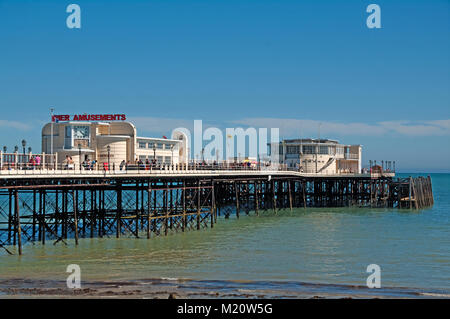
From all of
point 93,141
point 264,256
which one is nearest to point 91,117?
point 93,141

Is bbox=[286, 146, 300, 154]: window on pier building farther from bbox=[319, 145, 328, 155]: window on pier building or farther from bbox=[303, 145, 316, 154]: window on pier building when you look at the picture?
bbox=[319, 145, 328, 155]: window on pier building

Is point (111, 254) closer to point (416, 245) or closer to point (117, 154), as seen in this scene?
point (117, 154)

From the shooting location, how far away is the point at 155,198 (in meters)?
41.7

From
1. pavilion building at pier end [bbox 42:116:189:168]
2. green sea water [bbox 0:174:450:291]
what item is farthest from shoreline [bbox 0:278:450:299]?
pavilion building at pier end [bbox 42:116:189:168]

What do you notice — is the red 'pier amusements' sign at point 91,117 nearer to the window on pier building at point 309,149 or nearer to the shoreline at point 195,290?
the shoreline at point 195,290

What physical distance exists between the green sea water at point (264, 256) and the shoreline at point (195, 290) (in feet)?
3.44

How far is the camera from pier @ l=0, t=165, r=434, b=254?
109ft

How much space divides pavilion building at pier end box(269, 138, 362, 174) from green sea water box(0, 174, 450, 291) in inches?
1158

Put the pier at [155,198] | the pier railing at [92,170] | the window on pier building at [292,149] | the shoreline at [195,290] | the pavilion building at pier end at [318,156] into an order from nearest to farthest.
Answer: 1. the shoreline at [195,290]
2. the pier railing at [92,170]
3. the pier at [155,198]
4. the pavilion building at pier end at [318,156]
5. the window on pier building at [292,149]

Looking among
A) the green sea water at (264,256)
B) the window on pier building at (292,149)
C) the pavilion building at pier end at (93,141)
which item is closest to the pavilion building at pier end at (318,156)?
the window on pier building at (292,149)

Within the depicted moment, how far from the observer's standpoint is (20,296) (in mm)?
20594

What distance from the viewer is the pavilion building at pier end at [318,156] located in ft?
249

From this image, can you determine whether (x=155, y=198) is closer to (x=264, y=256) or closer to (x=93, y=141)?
(x=93, y=141)

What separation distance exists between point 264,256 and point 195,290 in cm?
927
